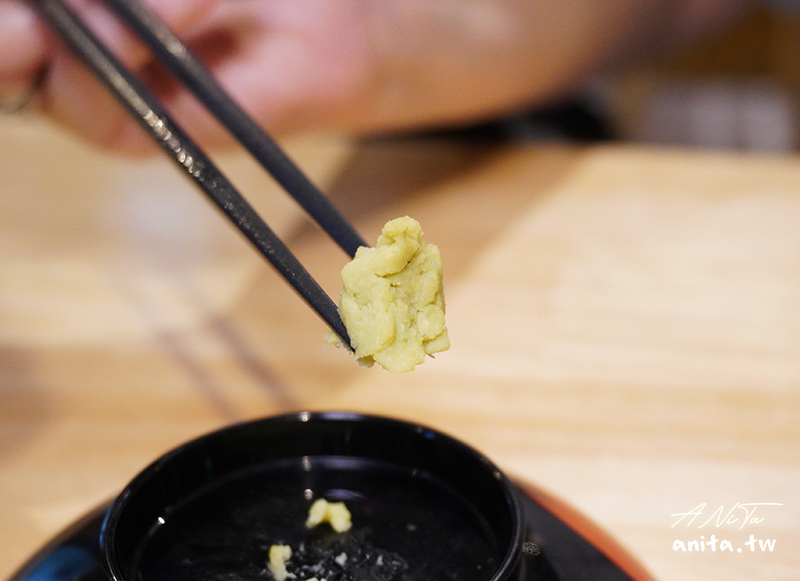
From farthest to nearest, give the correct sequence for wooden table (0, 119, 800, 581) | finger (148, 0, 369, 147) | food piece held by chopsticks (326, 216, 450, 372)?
finger (148, 0, 369, 147) < wooden table (0, 119, 800, 581) < food piece held by chopsticks (326, 216, 450, 372)

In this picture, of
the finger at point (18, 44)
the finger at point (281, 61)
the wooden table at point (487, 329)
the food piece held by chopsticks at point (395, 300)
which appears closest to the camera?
the food piece held by chopsticks at point (395, 300)

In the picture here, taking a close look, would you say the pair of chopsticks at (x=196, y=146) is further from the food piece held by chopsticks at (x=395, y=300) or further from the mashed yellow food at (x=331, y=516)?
the mashed yellow food at (x=331, y=516)

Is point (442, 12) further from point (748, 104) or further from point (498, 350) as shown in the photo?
point (748, 104)

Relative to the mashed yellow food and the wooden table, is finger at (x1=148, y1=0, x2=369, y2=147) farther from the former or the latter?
the mashed yellow food

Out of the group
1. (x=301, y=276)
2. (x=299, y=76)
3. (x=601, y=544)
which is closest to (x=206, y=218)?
(x=299, y=76)

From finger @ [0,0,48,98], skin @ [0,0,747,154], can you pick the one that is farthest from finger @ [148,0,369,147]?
finger @ [0,0,48,98]

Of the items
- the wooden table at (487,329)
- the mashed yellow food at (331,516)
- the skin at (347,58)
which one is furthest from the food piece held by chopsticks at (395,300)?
the skin at (347,58)
